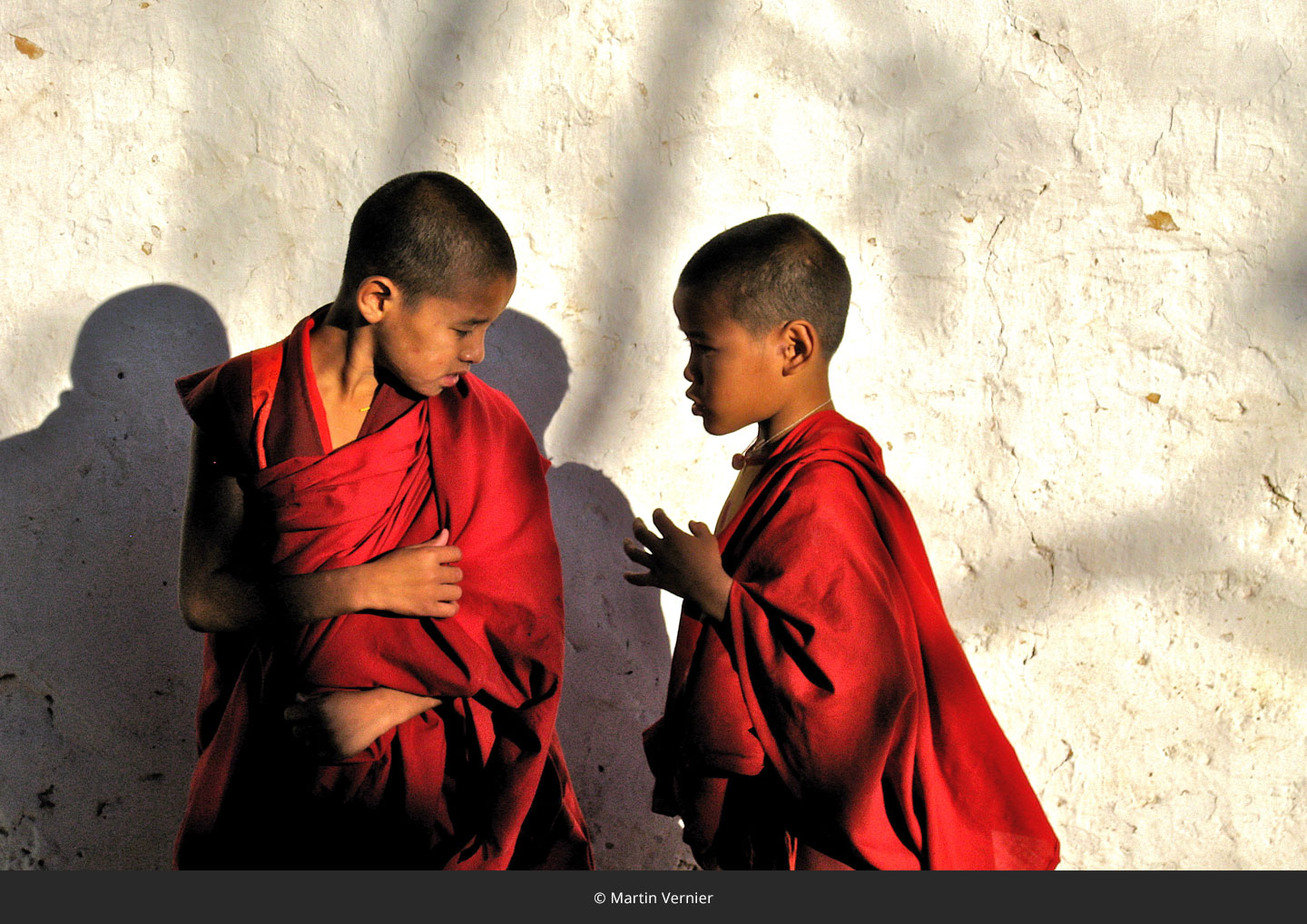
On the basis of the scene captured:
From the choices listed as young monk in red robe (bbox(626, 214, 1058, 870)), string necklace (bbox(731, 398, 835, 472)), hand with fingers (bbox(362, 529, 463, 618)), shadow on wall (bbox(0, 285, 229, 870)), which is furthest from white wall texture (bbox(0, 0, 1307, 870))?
hand with fingers (bbox(362, 529, 463, 618))

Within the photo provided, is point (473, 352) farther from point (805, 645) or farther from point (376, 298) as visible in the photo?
point (805, 645)

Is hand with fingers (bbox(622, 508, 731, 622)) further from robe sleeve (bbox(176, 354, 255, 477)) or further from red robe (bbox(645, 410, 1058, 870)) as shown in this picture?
robe sleeve (bbox(176, 354, 255, 477))

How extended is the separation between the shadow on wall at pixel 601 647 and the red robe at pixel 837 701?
2.07 ft

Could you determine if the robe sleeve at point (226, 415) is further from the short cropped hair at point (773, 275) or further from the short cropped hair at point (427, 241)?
the short cropped hair at point (773, 275)

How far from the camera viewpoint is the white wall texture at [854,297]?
1879 mm

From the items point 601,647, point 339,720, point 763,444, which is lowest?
point 601,647

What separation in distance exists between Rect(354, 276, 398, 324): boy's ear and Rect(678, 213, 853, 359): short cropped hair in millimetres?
425

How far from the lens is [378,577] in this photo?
1.30m

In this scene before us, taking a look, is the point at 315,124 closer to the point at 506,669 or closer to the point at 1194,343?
the point at 506,669

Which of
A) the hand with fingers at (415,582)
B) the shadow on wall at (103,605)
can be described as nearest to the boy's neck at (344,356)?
the hand with fingers at (415,582)

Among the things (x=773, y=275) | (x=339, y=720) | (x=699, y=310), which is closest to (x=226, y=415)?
(x=339, y=720)

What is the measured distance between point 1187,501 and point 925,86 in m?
0.99

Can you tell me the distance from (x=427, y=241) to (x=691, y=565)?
1.89 ft

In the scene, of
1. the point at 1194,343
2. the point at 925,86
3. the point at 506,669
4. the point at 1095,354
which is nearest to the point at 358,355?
the point at 506,669
